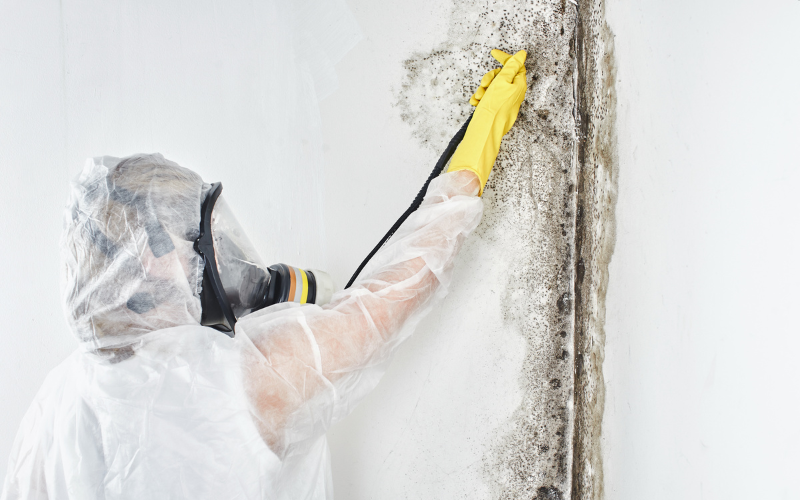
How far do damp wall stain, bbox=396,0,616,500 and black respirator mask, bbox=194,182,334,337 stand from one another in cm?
51

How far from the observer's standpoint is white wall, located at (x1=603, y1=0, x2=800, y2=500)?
484 millimetres

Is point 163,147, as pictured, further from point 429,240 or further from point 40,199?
point 429,240

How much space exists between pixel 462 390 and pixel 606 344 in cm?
37

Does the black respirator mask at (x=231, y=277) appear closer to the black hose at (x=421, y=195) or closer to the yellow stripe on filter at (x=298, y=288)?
the yellow stripe on filter at (x=298, y=288)

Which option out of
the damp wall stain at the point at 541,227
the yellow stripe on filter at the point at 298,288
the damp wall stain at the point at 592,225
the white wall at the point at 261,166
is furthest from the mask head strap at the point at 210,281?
the damp wall stain at the point at 592,225

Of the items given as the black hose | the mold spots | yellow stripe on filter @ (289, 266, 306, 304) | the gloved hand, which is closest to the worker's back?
yellow stripe on filter @ (289, 266, 306, 304)

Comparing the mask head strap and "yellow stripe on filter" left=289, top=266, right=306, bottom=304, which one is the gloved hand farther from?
the mask head strap

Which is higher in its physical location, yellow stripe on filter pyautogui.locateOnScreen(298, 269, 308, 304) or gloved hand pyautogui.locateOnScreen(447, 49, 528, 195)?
gloved hand pyautogui.locateOnScreen(447, 49, 528, 195)

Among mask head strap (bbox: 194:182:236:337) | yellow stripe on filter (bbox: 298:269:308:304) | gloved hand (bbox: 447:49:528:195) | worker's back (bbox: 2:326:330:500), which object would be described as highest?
gloved hand (bbox: 447:49:528:195)

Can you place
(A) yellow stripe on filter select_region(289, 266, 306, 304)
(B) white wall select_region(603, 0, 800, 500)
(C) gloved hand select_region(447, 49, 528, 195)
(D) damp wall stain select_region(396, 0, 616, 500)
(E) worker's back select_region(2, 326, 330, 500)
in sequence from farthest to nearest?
(D) damp wall stain select_region(396, 0, 616, 500) < (C) gloved hand select_region(447, 49, 528, 195) < (A) yellow stripe on filter select_region(289, 266, 306, 304) < (E) worker's back select_region(2, 326, 330, 500) < (B) white wall select_region(603, 0, 800, 500)

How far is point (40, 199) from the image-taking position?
90 centimetres

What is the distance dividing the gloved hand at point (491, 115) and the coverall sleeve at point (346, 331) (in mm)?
76

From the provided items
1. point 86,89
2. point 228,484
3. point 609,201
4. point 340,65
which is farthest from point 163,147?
point 609,201

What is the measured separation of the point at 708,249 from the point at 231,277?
0.74m
